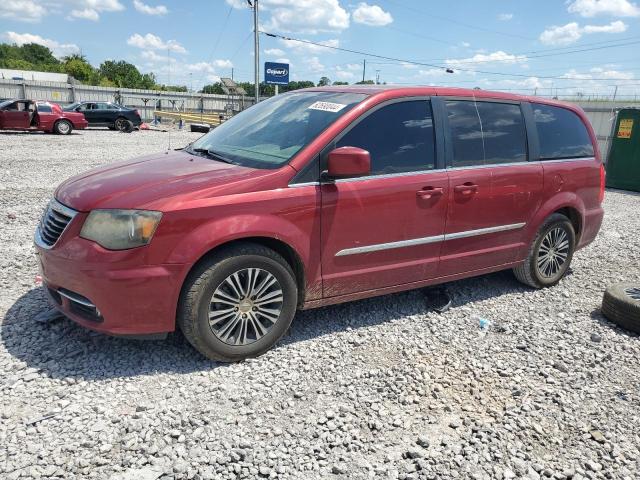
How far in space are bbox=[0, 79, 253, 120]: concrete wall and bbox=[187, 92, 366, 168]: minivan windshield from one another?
89.3 feet

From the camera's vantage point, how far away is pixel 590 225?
17.6 feet

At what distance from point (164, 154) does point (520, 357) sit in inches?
130

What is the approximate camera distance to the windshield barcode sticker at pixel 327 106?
3.79 metres

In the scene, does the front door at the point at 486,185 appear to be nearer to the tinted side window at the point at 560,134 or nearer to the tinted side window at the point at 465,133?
the tinted side window at the point at 465,133

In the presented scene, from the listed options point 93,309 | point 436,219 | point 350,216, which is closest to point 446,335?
point 436,219

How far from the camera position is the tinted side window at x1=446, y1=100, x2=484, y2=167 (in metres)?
4.18

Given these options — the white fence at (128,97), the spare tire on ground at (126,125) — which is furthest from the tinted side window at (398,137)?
the white fence at (128,97)

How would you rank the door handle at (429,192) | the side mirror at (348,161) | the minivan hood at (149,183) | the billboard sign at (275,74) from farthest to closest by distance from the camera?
the billboard sign at (275,74) → the door handle at (429,192) → the side mirror at (348,161) → the minivan hood at (149,183)

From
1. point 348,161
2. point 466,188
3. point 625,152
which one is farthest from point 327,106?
point 625,152

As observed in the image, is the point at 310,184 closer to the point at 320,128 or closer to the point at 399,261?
the point at 320,128

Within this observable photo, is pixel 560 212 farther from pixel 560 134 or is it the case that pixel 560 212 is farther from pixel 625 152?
pixel 625 152

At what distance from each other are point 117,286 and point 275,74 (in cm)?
2372

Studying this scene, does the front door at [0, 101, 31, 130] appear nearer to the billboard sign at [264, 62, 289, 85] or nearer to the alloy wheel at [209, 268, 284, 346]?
the billboard sign at [264, 62, 289, 85]

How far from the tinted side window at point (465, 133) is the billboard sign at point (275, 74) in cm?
2177
